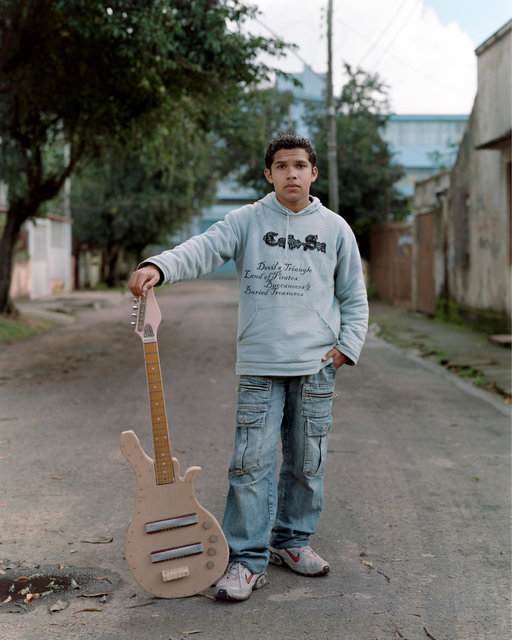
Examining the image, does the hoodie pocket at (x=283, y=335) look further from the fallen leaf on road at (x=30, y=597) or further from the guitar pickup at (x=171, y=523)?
the fallen leaf on road at (x=30, y=597)

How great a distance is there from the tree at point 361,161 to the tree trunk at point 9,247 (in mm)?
13013

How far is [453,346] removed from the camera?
41.4 feet

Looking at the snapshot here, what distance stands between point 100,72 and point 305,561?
1062 cm

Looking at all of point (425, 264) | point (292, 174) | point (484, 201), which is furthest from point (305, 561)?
point (425, 264)

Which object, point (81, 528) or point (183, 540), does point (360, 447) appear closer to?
point (81, 528)

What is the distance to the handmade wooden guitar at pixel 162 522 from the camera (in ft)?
11.0

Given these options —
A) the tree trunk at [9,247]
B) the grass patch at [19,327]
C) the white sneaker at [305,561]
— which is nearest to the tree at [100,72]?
the tree trunk at [9,247]

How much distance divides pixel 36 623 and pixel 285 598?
104 cm

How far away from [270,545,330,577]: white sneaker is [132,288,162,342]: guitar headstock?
128 cm

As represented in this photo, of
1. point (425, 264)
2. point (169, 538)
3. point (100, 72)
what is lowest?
point (169, 538)

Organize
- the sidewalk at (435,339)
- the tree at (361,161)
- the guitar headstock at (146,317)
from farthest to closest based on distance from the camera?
1. the tree at (361,161)
2. the sidewalk at (435,339)
3. the guitar headstock at (146,317)

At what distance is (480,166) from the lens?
47.9 feet

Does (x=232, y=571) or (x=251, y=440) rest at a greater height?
(x=251, y=440)

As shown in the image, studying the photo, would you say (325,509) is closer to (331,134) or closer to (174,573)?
(174,573)
